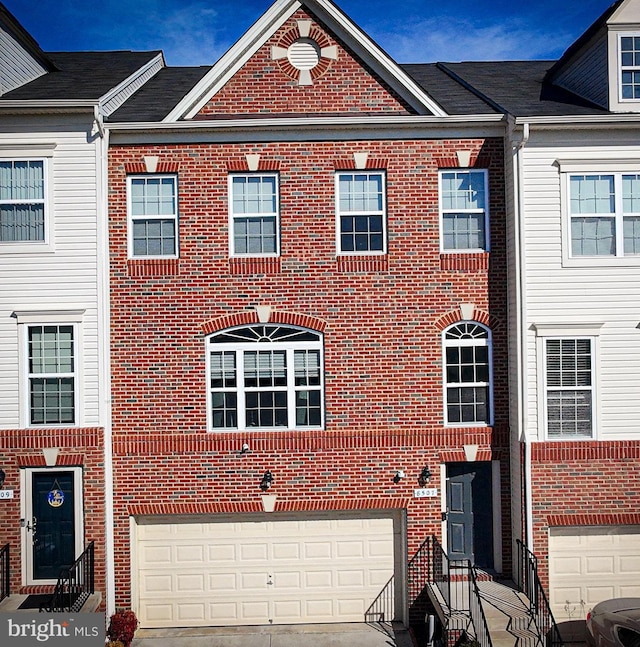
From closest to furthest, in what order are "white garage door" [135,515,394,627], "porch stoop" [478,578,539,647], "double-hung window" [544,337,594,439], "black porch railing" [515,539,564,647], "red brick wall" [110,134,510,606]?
1. "porch stoop" [478,578,539,647]
2. "black porch railing" [515,539,564,647]
3. "double-hung window" [544,337,594,439]
4. "red brick wall" [110,134,510,606]
5. "white garage door" [135,515,394,627]

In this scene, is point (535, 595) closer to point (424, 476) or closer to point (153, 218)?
point (424, 476)

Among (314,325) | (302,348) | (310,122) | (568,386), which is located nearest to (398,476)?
(302,348)

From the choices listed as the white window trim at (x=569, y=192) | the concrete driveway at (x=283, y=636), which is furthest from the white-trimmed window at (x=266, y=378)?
the white window trim at (x=569, y=192)

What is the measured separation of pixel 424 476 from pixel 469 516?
119cm

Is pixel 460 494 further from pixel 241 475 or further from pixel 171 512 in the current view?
pixel 171 512

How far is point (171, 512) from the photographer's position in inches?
420

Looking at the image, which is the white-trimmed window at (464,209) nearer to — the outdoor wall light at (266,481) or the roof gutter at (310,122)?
the roof gutter at (310,122)

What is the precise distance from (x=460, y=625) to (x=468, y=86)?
394 inches

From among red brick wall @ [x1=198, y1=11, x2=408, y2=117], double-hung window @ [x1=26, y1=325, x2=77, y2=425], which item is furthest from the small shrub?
red brick wall @ [x1=198, y1=11, x2=408, y2=117]

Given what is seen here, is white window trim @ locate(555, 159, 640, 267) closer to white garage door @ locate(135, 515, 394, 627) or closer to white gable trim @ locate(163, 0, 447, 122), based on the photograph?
white gable trim @ locate(163, 0, 447, 122)

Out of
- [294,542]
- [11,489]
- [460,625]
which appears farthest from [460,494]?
[11,489]

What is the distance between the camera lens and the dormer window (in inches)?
430

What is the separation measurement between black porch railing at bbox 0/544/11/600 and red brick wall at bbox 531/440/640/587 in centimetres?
908

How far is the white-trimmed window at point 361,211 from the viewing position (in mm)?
10930
